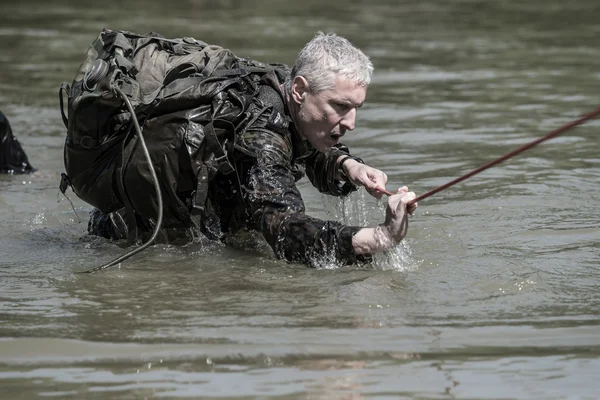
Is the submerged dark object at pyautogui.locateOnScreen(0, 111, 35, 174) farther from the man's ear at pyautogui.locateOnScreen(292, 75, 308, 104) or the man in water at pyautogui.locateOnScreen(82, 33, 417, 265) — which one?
the man's ear at pyautogui.locateOnScreen(292, 75, 308, 104)

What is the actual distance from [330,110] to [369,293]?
2.85 feet

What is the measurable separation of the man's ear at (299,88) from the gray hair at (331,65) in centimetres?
2

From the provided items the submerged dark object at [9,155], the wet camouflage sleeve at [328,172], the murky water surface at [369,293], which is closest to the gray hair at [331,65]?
the wet camouflage sleeve at [328,172]

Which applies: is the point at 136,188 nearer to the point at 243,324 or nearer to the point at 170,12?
the point at 243,324

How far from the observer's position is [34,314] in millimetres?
4836

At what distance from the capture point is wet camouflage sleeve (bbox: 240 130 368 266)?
4.88 m

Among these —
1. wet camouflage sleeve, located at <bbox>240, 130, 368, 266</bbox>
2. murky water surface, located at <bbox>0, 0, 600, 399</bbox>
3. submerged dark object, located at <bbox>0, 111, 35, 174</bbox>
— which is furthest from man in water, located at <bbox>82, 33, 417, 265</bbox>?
submerged dark object, located at <bbox>0, 111, 35, 174</bbox>

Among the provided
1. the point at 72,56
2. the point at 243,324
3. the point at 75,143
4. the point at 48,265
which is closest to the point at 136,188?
the point at 75,143

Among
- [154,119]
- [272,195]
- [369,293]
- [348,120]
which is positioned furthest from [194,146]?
[369,293]

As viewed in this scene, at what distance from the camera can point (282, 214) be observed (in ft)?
16.2

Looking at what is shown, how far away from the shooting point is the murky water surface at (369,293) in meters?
4.04

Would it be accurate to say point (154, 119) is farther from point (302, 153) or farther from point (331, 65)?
point (331, 65)

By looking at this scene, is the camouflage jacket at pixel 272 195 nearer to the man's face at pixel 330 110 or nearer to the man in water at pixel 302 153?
the man in water at pixel 302 153

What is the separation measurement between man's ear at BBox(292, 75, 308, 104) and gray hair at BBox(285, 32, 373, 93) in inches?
0.9
